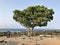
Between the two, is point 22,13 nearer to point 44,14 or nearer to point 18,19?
point 18,19

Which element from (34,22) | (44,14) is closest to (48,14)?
(44,14)

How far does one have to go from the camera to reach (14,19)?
55.5 metres

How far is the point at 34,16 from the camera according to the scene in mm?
52344

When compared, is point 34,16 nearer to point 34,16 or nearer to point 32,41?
point 34,16

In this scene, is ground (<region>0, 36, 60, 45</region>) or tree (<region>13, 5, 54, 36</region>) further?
tree (<region>13, 5, 54, 36</region>)

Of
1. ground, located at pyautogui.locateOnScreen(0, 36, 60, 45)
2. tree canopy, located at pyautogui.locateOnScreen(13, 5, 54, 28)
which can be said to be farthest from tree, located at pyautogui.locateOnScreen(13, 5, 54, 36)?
ground, located at pyautogui.locateOnScreen(0, 36, 60, 45)

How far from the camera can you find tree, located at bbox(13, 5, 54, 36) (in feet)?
172

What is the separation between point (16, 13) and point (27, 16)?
10.2 ft

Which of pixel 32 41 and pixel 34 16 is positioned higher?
pixel 34 16

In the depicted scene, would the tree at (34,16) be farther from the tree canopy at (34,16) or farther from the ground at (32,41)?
the ground at (32,41)

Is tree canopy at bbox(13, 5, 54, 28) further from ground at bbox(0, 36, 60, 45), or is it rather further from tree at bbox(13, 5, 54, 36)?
ground at bbox(0, 36, 60, 45)

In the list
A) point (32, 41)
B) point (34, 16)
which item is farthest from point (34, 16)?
point (32, 41)

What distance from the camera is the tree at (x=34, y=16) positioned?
52.3 metres

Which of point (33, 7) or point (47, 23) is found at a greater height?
point (33, 7)
